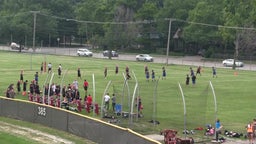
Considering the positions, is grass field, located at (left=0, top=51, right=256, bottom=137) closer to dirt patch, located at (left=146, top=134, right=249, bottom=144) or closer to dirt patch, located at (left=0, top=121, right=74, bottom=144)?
dirt patch, located at (left=146, top=134, right=249, bottom=144)

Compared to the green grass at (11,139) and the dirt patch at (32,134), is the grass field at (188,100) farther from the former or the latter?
the green grass at (11,139)

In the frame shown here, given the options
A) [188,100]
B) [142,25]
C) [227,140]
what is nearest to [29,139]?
[227,140]

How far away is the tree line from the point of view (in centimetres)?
7831

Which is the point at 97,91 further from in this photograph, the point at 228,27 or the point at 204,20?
the point at 204,20

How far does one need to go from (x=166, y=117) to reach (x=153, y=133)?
433 cm

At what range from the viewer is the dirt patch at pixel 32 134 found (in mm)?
22381

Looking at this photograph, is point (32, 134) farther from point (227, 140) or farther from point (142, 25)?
point (142, 25)

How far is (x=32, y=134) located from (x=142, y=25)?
7600 cm

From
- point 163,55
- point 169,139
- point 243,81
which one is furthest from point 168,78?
point 163,55

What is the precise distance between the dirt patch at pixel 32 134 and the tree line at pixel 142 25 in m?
48.8

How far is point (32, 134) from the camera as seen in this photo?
77.6 ft

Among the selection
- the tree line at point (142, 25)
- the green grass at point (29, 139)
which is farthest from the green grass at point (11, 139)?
the tree line at point (142, 25)

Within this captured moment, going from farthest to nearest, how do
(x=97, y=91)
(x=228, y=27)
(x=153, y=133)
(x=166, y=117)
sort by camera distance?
1. (x=228, y=27)
2. (x=97, y=91)
3. (x=166, y=117)
4. (x=153, y=133)

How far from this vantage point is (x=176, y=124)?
2634cm
